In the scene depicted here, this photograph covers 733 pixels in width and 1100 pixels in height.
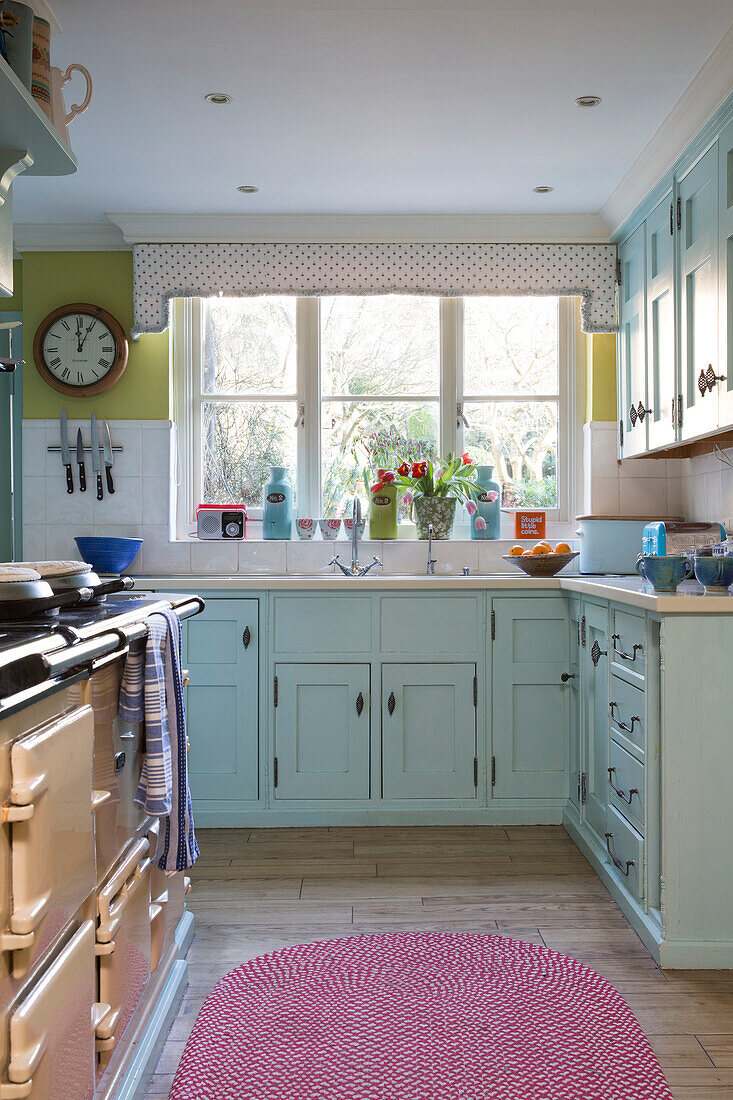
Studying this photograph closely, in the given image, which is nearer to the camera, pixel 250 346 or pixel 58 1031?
pixel 58 1031

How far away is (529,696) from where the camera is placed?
10.9ft

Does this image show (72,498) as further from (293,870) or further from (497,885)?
(497,885)

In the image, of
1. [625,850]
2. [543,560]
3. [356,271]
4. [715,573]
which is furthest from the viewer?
[356,271]

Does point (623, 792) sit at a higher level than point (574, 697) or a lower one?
lower

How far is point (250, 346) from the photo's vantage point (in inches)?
157

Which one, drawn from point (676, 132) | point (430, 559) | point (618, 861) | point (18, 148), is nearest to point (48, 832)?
point (18, 148)

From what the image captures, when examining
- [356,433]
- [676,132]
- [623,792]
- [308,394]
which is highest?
[676,132]

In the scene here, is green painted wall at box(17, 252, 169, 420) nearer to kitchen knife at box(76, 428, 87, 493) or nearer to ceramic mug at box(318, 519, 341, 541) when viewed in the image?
kitchen knife at box(76, 428, 87, 493)

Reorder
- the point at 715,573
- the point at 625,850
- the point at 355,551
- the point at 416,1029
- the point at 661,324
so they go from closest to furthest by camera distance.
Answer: the point at 416,1029
the point at 715,573
the point at 625,850
the point at 661,324
the point at 355,551

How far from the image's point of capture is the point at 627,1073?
1.74 meters

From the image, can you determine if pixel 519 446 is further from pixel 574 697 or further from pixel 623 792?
pixel 623 792

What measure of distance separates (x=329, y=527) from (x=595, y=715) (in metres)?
1.46

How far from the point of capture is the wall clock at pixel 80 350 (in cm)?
381

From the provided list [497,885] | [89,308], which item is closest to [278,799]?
[497,885]
